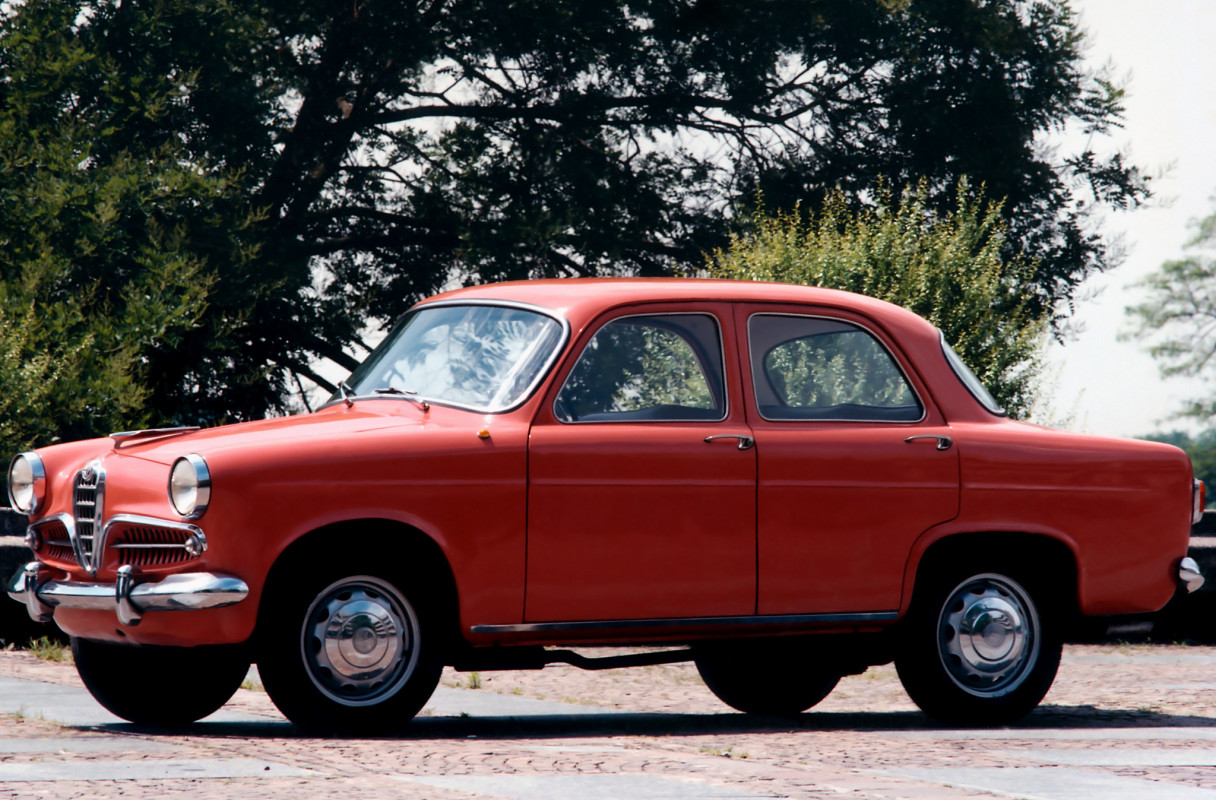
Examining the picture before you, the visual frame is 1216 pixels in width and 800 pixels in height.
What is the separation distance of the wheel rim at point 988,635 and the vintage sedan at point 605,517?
1cm

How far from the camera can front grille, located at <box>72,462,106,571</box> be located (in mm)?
6254

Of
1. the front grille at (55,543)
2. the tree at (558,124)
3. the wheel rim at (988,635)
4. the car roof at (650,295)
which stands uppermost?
the tree at (558,124)

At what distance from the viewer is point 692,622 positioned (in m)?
6.54

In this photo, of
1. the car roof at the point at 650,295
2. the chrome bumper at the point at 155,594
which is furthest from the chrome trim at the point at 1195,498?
the chrome bumper at the point at 155,594

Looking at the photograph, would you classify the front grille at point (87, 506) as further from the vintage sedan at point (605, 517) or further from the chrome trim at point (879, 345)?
the chrome trim at point (879, 345)

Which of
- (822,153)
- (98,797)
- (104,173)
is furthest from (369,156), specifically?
(98,797)

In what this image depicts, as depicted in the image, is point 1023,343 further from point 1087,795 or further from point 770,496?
point 1087,795

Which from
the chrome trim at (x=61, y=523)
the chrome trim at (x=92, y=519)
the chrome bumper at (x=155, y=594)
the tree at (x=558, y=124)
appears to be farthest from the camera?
the tree at (x=558, y=124)

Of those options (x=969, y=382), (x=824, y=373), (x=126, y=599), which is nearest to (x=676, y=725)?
(x=824, y=373)

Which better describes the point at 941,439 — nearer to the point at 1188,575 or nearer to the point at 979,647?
the point at 979,647

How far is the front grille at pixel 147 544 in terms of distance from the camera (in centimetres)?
592

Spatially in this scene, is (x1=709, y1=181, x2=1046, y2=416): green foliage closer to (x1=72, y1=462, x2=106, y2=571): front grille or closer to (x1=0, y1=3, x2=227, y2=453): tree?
(x1=0, y1=3, x2=227, y2=453): tree

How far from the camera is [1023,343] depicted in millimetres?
20031

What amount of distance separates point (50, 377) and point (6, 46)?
726 centimetres
